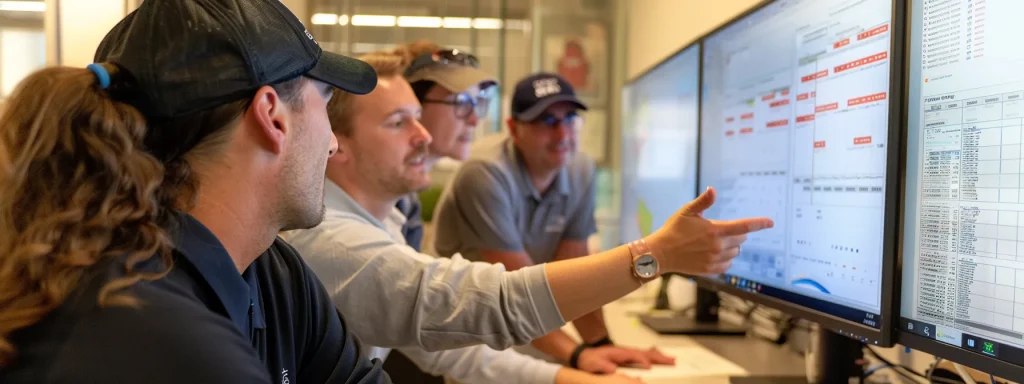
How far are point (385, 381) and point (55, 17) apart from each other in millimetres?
1274

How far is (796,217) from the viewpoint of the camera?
1142 millimetres

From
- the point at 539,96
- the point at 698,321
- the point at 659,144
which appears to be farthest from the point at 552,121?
the point at 698,321

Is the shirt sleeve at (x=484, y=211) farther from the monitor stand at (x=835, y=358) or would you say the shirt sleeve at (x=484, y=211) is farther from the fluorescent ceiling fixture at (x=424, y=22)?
the fluorescent ceiling fixture at (x=424, y=22)

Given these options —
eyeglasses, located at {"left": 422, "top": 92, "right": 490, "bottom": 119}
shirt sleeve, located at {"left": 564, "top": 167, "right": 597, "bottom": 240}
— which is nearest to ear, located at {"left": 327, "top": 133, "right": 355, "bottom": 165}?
eyeglasses, located at {"left": 422, "top": 92, "right": 490, "bottom": 119}

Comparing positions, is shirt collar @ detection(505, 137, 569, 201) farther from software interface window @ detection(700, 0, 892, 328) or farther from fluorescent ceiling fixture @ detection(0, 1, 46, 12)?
fluorescent ceiling fixture @ detection(0, 1, 46, 12)

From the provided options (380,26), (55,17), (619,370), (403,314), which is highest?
(380,26)

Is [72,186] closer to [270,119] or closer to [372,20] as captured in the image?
[270,119]

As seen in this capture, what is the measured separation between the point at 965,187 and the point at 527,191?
4.45 feet

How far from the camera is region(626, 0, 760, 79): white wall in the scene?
7.20 ft

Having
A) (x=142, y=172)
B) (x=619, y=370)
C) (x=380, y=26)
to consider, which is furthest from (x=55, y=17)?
(x=380, y=26)

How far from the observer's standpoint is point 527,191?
6.84 ft

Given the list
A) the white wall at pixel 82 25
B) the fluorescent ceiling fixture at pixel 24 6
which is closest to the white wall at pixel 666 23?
the white wall at pixel 82 25

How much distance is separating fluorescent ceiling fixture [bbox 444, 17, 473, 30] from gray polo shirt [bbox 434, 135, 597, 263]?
2.03m

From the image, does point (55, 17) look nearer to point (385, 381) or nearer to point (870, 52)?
point (385, 381)
